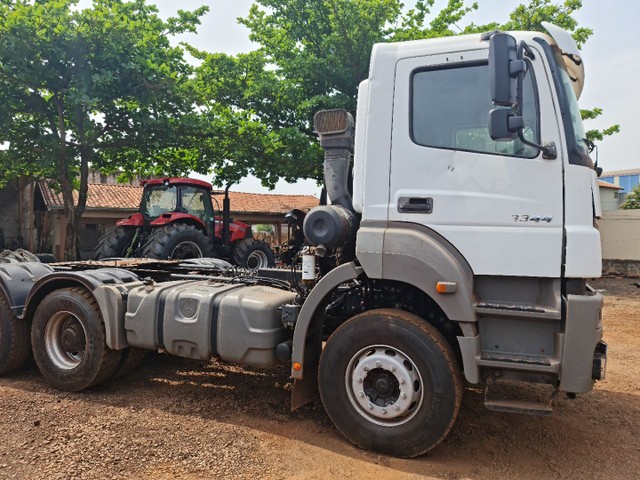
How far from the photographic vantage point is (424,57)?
12.3ft

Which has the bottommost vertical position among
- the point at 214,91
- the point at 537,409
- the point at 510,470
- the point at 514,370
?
the point at 510,470

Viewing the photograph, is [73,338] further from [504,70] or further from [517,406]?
[504,70]

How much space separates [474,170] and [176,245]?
24.7 ft

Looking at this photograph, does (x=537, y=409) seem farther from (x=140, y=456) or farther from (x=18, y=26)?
(x=18, y=26)

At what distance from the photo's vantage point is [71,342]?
16.3 ft

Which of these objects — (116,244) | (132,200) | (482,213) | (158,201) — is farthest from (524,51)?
(132,200)

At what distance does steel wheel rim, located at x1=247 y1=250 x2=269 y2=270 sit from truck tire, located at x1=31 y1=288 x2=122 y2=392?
8161 millimetres

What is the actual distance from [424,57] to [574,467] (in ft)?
10.9

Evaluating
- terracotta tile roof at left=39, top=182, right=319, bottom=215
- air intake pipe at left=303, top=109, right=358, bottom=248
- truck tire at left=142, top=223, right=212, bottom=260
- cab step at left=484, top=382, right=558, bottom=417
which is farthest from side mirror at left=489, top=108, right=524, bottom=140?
terracotta tile roof at left=39, top=182, right=319, bottom=215

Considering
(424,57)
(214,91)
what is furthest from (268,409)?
(214,91)

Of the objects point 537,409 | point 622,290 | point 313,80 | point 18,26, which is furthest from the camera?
point 313,80

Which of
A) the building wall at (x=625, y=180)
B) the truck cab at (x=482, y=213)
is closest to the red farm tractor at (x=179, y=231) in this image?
the truck cab at (x=482, y=213)

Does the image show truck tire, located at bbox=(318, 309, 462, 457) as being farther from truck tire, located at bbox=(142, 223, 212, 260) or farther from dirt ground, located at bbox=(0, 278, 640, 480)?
truck tire, located at bbox=(142, 223, 212, 260)

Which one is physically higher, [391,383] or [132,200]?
[132,200]
